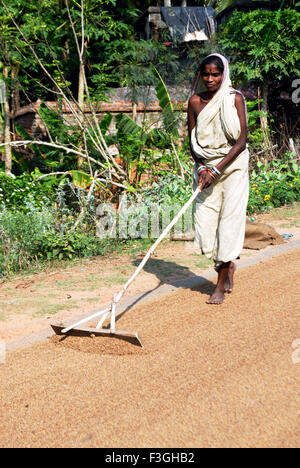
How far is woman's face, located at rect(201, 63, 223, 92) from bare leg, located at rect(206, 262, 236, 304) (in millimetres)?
1631

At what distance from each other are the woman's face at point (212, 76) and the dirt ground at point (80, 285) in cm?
214

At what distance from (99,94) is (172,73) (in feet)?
5.86

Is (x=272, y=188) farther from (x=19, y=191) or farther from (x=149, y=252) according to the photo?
(x=149, y=252)

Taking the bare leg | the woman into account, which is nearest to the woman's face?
the woman

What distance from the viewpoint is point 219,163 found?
14.7ft

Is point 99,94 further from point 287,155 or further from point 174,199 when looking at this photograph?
point 287,155

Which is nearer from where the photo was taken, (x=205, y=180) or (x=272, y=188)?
(x=205, y=180)

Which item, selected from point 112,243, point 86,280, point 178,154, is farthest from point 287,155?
point 86,280

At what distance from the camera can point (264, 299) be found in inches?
184

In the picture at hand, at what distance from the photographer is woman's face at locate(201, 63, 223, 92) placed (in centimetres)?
437

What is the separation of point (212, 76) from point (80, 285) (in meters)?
2.57

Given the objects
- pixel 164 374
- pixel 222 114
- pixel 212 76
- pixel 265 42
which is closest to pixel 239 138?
pixel 222 114

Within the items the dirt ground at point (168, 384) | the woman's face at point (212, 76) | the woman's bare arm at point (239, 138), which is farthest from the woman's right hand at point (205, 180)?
the dirt ground at point (168, 384)

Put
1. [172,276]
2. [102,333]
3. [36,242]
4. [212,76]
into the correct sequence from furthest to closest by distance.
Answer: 1. [36,242]
2. [172,276]
3. [212,76]
4. [102,333]
